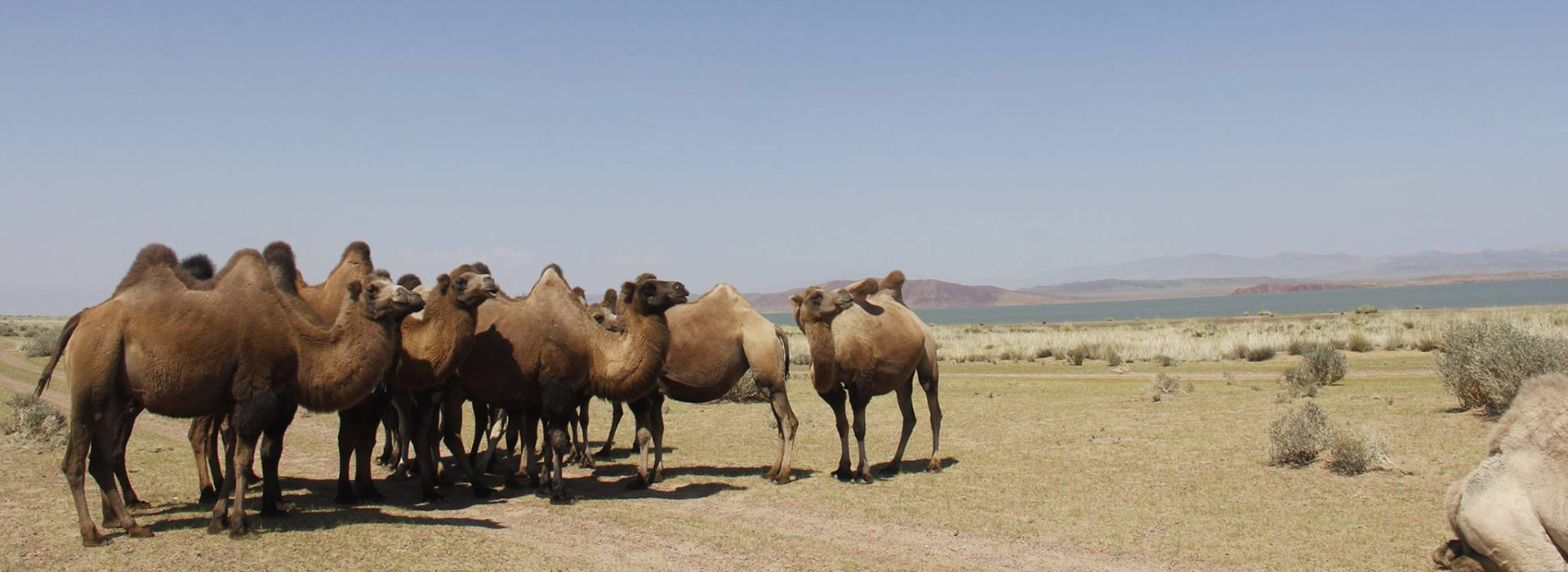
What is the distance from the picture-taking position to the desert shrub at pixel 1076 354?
35.9 m

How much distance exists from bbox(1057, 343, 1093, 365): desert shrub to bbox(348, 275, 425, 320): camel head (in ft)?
98.4

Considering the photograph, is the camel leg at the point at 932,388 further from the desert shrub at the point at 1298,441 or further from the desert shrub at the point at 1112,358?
the desert shrub at the point at 1112,358

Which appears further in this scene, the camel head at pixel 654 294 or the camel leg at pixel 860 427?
the camel leg at pixel 860 427

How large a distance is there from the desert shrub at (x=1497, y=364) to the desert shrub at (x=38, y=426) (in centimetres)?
2214

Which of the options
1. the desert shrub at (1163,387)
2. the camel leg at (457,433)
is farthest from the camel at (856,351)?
the desert shrub at (1163,387)

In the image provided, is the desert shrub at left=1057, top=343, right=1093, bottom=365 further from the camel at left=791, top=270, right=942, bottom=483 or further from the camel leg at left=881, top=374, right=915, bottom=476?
the camel at left=791, top=270, right=942, bottom=483

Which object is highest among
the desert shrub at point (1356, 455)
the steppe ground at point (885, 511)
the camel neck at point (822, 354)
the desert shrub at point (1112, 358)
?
the camel neck at point (822, 354)

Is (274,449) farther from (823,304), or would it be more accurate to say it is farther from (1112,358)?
(1112,358)

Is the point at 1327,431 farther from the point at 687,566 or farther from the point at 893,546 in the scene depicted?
the point at 687,566

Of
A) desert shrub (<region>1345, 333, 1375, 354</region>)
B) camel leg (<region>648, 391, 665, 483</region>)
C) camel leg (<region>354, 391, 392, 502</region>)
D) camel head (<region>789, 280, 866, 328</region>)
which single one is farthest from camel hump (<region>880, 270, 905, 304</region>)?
desert shrub (<region>1345, 333, 1375, 354</region>)

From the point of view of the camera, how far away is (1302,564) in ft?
26.7

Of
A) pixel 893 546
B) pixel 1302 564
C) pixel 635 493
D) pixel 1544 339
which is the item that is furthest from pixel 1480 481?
pixel 1544 339

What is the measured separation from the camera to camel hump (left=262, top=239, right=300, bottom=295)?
1046 centimetres

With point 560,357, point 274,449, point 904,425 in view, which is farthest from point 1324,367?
point 274,449
